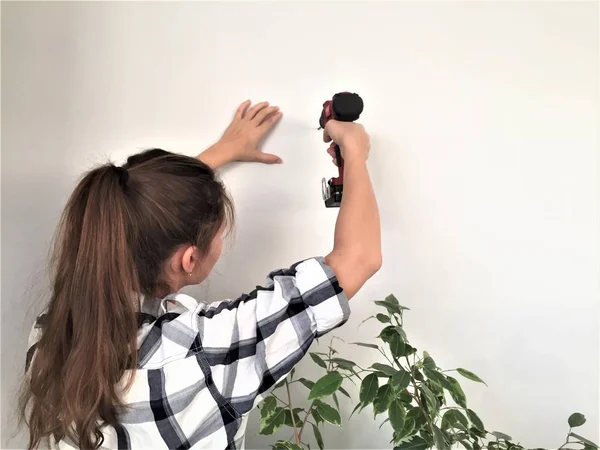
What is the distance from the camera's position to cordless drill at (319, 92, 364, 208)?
36.3 inches

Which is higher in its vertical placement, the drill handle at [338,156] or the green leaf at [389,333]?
the drill handle at [338,156]

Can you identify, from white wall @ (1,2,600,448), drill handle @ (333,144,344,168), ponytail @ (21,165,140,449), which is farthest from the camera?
white wall @ (1,2,600,448)

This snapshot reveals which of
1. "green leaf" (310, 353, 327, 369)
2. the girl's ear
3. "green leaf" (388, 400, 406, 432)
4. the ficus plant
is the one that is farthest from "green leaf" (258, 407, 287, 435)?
the girl's ear

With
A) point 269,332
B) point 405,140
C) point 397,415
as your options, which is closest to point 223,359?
point 269,332

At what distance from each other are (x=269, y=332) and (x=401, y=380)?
9.9 inches

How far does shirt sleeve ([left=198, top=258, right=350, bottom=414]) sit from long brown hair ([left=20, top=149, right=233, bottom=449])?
0.44 feet

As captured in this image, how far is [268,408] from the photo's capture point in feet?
3.11

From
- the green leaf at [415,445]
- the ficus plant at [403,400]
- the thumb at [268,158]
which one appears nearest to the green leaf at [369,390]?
the ficus plant at [403,400]

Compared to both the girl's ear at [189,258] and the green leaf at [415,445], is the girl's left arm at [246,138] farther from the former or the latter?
the green leaf at [415,445]

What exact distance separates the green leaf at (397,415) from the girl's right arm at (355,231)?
219 millimetres

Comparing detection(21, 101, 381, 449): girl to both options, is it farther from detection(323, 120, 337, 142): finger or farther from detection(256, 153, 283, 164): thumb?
detection(256, 153, 283, 164): thumb

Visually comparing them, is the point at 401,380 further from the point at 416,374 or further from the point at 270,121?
the point at 270,121

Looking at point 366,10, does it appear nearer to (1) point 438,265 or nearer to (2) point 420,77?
(2) point 420,77

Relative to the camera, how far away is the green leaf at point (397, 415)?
82cm
